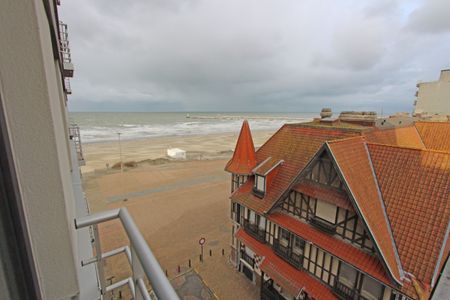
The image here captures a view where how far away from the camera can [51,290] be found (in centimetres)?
133

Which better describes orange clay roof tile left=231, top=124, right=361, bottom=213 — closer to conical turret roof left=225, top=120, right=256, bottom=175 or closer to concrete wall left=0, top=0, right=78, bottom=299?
conical turret roof left=225, top=120, right=256, bottom=175

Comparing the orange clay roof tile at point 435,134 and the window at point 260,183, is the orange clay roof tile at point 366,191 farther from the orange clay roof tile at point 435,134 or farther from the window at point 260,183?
the orange clay roof tile at point 435,134

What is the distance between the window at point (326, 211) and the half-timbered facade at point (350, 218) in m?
0.04

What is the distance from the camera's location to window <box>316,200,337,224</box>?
27.7 ft

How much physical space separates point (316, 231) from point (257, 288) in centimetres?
530

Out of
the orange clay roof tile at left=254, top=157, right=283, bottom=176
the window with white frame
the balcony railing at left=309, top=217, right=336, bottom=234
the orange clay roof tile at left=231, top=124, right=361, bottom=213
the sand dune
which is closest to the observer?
the balcony railing at left=309, top=217, right=336, bottom=234

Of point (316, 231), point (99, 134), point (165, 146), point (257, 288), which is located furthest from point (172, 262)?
point (99, 134)

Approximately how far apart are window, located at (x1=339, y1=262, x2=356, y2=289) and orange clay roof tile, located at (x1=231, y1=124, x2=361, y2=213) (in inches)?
140

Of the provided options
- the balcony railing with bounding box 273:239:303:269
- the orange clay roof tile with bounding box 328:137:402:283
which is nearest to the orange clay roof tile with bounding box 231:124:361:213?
the orange clay roof tile with bounding box 328:137:402:283

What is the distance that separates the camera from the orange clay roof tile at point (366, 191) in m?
6.85

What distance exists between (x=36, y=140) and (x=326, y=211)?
30.8 feet

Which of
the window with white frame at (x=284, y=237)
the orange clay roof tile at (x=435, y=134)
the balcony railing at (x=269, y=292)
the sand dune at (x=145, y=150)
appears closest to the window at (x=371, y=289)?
the window with white frame at (x=284, y=237)

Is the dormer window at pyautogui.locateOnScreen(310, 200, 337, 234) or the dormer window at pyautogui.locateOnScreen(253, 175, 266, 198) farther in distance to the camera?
the dormer window at pyautogui.locateOnScreen(253, 175, 266, 198)

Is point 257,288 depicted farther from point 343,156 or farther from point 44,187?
point 44,187
